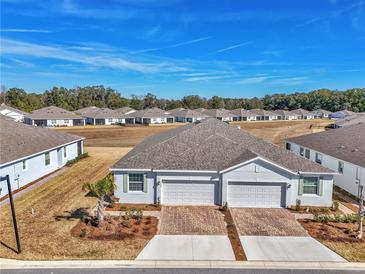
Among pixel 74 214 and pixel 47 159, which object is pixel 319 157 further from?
pixel 47 159

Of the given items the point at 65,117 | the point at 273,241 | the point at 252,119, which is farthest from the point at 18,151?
the point at 252,119

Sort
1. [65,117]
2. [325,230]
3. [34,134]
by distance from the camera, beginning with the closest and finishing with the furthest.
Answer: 1. [325,230]
2. [34,134]
3. [65,117]

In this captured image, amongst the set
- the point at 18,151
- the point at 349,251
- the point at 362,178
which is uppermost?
the point at 18,151

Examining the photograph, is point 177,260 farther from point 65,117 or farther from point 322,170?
point 65,117

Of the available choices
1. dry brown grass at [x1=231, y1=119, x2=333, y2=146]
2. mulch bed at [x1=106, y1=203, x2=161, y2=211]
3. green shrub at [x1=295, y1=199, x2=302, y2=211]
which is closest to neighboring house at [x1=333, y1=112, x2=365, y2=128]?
dry brown grass at [x1=231, y1=119, x2=333, y2=146]

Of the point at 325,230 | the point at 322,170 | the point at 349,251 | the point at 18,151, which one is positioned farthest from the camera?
the point at 18,151

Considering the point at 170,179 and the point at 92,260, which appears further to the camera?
the point at 170,179
